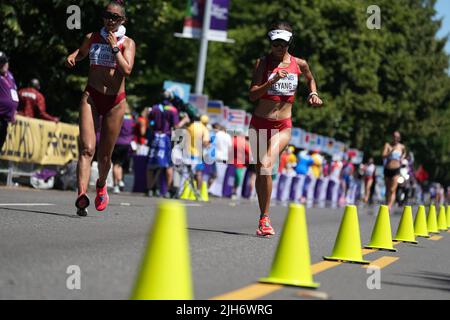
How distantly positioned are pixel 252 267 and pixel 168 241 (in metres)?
2.93

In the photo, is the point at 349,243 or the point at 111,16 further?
the point at 111,16

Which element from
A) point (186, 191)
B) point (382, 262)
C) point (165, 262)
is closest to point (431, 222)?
point (186, 191)

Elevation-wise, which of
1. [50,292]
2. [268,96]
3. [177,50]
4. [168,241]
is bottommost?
[50,292]

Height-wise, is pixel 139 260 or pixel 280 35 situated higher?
pixel 280 35

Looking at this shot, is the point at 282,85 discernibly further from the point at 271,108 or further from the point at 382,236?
the point at 382,236

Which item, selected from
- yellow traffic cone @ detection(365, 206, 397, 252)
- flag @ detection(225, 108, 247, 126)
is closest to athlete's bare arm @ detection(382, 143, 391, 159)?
flag @ detection(225, 108, 247, 126)

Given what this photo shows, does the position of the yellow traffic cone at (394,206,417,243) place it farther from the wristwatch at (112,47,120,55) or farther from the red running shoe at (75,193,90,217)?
the wristwatch at (112,47,120,55)

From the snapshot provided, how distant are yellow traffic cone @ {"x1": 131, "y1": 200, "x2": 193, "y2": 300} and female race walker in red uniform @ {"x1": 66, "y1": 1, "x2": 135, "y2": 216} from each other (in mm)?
5767

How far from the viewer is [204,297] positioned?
605 centimetres

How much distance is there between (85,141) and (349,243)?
3.13 m

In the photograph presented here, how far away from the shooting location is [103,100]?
11.0 m

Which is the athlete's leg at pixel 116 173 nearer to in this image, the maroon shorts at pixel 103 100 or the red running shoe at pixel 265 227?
the maroon shorts at pixel 103 100
